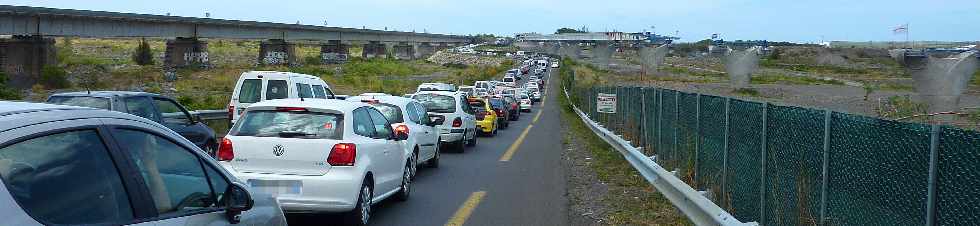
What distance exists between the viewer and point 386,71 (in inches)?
Answer: 3659

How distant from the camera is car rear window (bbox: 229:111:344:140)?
31.3ft

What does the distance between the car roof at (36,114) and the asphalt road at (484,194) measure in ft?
20.5

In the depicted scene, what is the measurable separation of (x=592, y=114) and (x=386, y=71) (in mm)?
60800

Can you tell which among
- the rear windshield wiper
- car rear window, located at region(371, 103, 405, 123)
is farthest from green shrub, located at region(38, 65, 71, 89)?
the rear windshield wiper

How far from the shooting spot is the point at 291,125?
962 centimetres

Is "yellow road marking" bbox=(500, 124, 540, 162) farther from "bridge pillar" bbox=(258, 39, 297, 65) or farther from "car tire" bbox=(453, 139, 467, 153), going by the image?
"bridge pillar" bbox=(258, 39, 297, 65)

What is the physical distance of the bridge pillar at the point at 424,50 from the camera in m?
150

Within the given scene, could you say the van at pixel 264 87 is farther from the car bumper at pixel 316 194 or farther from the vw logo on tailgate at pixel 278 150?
the car bumper at pixel 316 194

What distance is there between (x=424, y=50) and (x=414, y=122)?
142 meters

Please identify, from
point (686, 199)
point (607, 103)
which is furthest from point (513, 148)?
point (686, 199)

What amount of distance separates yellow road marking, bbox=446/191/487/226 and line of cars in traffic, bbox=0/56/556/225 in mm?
828

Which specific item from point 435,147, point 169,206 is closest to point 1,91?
point 435,147

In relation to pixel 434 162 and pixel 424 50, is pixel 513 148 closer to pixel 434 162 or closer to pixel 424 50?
pixel 434 162

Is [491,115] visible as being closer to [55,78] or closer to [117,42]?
[55,78]
